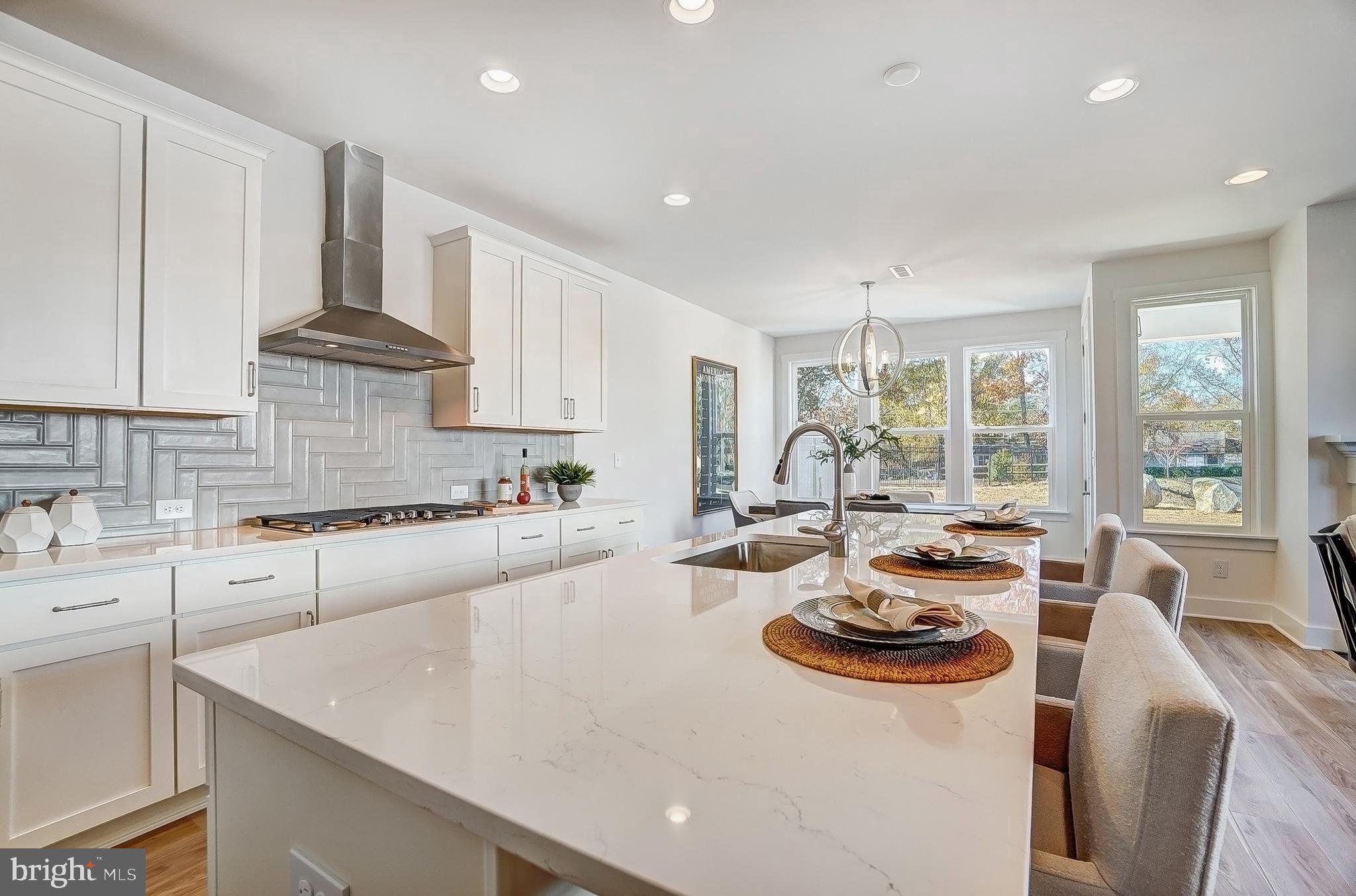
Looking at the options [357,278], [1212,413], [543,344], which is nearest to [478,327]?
[543,344]

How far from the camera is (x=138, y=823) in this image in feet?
6.49

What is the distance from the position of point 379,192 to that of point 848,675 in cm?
312

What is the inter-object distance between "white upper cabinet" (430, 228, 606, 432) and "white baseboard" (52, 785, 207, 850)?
6.03 feet

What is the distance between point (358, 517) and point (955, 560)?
2285mm

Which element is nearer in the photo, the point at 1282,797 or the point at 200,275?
the point at 1282,797

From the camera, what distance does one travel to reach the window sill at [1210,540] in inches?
167

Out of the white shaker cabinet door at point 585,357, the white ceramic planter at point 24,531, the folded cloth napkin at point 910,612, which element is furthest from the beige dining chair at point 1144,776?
the white shaker cabinet door at point 585,357

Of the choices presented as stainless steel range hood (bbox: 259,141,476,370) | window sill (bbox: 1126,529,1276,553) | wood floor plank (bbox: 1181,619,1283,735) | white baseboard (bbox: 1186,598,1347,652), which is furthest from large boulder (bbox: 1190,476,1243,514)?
stainless steel range hood (bbox: 259,141,476,370)

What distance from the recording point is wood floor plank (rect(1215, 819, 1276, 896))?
171 centimetres

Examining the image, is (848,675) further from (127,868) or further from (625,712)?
(127,868)

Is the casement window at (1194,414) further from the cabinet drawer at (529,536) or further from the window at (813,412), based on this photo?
the cabinet drawer at (529,536)

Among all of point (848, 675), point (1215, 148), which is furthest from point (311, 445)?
point (1215, 148)

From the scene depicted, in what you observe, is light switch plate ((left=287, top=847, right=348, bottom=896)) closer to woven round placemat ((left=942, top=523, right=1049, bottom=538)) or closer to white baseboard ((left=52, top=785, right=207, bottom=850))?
white baseboard ((left=52, top=785, right=207, bottom=850))

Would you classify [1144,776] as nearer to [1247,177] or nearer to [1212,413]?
[1247,177]
